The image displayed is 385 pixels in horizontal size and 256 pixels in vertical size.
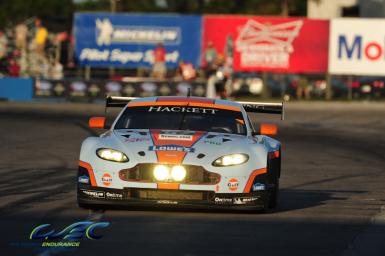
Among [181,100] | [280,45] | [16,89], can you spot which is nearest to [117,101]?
[181,100]

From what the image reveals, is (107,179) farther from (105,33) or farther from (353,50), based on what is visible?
(105,33)

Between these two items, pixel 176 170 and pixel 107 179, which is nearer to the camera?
pixel 176 170

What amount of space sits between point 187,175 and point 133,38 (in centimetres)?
3012

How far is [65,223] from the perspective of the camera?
1009 cm

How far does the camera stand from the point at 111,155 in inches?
434

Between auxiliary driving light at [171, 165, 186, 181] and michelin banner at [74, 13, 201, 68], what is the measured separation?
96.0 feet

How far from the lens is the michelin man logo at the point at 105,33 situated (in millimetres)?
40812

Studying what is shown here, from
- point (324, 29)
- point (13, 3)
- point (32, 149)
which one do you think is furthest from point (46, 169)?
point (13, 3)

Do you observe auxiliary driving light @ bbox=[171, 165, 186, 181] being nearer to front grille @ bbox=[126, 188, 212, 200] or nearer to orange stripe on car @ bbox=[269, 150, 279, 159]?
front grille @ bbox=[126, 188, 212, 200]

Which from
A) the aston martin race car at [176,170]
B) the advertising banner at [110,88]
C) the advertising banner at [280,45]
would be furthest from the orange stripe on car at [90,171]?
the advertising banner at [280,45]

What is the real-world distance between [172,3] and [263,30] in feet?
232

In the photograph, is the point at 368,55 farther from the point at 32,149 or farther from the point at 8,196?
the point at 8,196

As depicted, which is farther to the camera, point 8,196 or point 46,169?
point 46,169

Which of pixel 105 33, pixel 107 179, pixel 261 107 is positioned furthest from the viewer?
pixel 105 33
